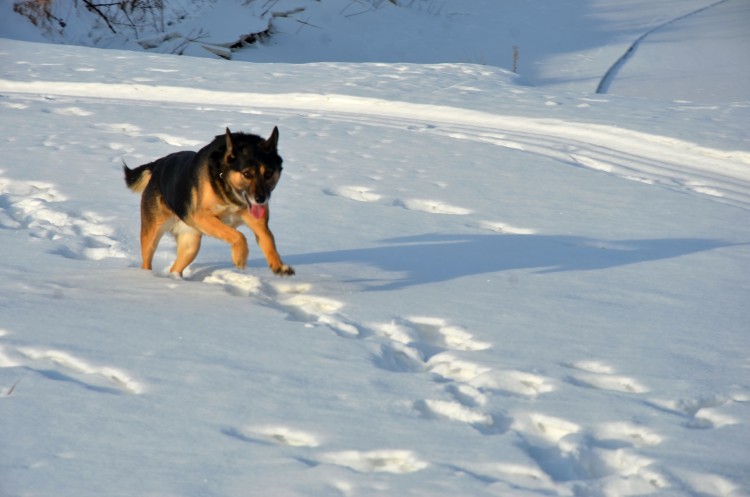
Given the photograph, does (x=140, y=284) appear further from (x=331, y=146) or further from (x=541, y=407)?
(x=331, y=146)

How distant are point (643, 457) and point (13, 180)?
6.28 meters

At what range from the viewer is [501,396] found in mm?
4582

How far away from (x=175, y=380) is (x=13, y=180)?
4.66m

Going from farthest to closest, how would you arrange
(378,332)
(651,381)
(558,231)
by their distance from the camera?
(558,231), (378,332), (651,381)

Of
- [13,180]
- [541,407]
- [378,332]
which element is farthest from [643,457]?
[13,180]

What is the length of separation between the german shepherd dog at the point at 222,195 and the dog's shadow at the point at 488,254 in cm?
75

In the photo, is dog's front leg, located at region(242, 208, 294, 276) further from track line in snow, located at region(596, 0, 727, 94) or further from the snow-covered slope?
the snow-covered slope

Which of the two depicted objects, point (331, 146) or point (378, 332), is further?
point (331, 146)

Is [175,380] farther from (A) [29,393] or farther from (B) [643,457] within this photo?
(B) [643,457]

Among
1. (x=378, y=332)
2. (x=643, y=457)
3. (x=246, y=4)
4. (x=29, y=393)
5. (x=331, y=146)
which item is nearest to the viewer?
(x=643, y=457)

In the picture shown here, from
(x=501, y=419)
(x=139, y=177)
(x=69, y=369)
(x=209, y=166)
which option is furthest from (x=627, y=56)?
(x=69, y=369)

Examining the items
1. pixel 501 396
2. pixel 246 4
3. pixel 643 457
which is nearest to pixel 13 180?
pixel 501 396

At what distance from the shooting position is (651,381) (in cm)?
482

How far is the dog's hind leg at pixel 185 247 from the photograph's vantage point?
6480 mm
